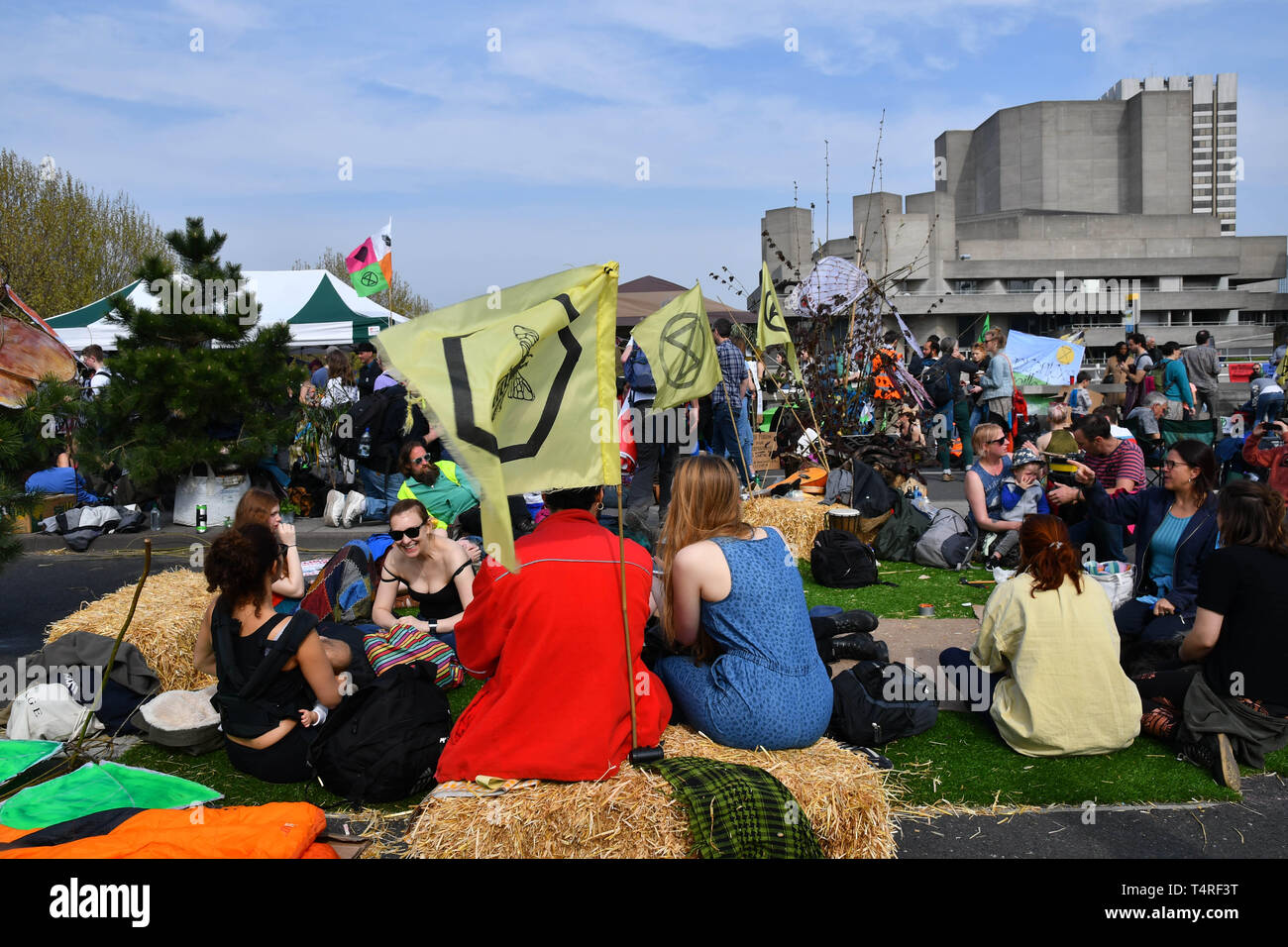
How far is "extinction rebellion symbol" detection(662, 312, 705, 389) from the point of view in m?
7.63

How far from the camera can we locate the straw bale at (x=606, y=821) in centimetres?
336

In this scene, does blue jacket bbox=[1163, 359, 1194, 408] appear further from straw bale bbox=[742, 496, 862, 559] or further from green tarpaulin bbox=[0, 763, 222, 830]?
green tarpaulin bbox=[0, 763, 222, 830]

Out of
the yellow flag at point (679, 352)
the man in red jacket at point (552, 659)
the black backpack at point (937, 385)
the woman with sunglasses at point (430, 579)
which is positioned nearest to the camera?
the man in red jacket at point (552, 659)

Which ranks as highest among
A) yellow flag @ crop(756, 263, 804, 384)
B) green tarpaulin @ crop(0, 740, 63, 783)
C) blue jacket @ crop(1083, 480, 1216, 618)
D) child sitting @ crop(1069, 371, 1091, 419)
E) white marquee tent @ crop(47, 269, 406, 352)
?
white marquee tent @ crop(47, 269, 406, 352)

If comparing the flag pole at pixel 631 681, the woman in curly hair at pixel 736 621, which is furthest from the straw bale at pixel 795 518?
the flag pole at pixel 631 681

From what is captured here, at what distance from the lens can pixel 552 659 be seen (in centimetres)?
371

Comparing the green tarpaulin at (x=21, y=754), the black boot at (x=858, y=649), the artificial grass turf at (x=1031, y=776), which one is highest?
the black boot at (x=858, y=649)

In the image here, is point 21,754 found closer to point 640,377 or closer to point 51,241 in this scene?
point 640,377

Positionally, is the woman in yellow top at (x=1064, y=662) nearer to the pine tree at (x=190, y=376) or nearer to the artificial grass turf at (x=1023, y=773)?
the artificial grass turf at (x=1023, y=773)

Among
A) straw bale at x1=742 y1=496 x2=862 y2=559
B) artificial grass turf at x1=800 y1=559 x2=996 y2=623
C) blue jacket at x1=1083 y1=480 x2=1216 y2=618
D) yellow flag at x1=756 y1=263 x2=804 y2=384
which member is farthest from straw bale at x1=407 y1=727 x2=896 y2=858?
yellow flag at x1=756 y1=263 x2=804 y2=384

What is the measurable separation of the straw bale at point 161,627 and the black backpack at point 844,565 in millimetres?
4702

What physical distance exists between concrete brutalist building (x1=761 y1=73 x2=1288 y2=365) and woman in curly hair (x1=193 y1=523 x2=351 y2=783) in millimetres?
40698

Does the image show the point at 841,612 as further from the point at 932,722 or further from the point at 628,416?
the point at 628,416
